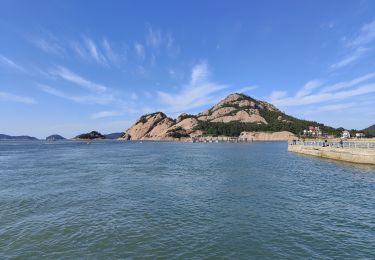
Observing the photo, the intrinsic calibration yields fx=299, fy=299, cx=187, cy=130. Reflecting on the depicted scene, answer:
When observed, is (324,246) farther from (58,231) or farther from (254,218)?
(58,231)

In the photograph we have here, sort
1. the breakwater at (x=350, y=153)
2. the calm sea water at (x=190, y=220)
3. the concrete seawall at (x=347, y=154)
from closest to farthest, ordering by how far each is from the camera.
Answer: the calm sea water at (x=190, y=220) < the concrete seawall at (x=347, y=154) < the breakwater at (x=350, y=153)

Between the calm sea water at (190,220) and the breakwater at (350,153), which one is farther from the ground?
the breakwater at (350,153)

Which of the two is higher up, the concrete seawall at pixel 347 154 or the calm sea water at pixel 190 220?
the concrete seawall at pixel 347 154

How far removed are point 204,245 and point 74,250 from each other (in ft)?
26.0

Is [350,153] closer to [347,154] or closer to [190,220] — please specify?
[347,154]

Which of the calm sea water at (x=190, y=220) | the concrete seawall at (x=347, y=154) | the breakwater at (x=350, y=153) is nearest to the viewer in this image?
the calm sea water at (x=190, y=220)

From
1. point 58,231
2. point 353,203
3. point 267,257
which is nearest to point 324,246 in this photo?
point 267,257

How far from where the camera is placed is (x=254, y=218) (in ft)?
79.5

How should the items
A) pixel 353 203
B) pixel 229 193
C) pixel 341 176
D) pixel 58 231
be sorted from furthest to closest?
pixel 341 176, pixel 229 193, pixel 353 203, pixel 58 231

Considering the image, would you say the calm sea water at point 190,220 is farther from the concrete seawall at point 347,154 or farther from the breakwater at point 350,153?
the breakwater at point 350,153

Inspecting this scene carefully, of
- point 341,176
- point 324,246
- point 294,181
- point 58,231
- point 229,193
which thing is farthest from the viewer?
point 341,176

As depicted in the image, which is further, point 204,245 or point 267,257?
point 204,245

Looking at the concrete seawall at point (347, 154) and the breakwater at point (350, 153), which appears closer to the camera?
the concrete seawall at point (347, 154)

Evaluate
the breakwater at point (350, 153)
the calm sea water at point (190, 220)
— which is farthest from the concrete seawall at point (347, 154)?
the calm sea water at point (190, 220)
